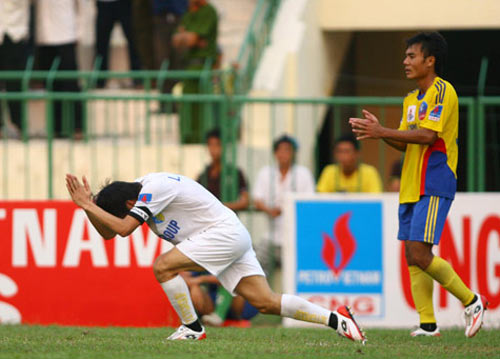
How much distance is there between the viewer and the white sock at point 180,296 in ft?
27.5

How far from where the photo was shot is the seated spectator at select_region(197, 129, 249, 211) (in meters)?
11.9

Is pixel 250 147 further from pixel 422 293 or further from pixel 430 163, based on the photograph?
pixel 430 163

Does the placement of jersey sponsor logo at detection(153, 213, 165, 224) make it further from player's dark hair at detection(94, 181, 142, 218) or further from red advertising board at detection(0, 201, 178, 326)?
red advertising board at detection(0, 201, 178, 326)

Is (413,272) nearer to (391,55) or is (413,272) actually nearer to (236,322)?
(236,322)

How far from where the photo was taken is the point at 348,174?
38.9 feet

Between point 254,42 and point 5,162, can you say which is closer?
point 5,162

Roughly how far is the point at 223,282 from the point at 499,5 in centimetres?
802

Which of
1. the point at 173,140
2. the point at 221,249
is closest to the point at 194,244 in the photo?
the point at 221,249

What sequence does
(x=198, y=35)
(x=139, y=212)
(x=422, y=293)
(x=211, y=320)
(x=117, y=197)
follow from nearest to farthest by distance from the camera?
1. (x=139, y=212)
2. (x=117, y=197)
3. (x=422, y=293)
4. (x=211, y=320)
5. (x=198, y=35)

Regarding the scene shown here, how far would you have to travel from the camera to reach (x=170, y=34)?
15.0 meters

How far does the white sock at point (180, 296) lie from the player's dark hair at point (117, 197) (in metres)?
0.62

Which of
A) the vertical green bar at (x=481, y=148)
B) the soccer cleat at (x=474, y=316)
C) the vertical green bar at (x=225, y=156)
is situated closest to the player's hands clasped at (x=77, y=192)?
the soccer cleat at (x=474, y=316)

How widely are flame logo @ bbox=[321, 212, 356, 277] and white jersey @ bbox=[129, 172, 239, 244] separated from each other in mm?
2986

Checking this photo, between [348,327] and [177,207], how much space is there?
1.53 metres
